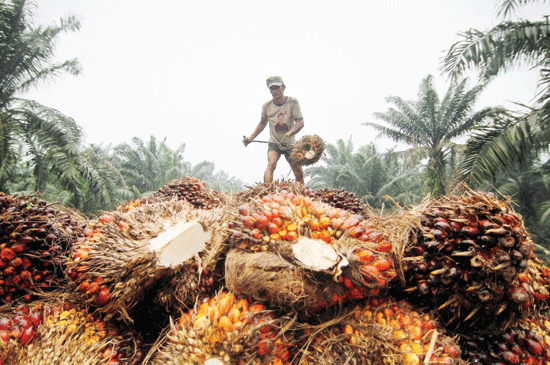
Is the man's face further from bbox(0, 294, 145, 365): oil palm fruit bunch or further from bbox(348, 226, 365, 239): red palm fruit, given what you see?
bbox(0, 294, 145, 365): oil palm fruit bunch

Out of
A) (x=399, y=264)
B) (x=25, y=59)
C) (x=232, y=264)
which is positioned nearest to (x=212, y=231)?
(x=232, y=264)

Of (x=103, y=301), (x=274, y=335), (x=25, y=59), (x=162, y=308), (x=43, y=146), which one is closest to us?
(x=274, y=335)

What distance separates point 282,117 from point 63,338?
3441 mm

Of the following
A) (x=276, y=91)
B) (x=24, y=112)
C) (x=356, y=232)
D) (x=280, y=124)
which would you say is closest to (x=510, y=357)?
(x=356, y=232)

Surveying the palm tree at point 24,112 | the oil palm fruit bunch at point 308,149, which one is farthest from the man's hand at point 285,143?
the palm tree at point 24,112

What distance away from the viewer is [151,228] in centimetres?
139

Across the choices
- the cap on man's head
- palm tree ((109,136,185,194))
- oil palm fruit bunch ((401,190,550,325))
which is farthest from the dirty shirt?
palm tree ((109,136,185,194))

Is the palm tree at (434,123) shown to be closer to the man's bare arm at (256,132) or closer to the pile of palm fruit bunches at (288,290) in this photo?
the man's bare arm at (256,132)

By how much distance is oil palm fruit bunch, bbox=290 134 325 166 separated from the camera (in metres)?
Answer: 3.56

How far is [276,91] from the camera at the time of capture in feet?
13.1

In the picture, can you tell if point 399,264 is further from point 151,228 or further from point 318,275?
point 151,228

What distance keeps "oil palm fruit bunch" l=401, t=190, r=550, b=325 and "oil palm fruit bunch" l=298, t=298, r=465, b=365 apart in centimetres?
9

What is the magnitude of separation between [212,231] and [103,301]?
21.4 inches

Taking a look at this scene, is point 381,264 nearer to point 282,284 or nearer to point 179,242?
point 282,284
